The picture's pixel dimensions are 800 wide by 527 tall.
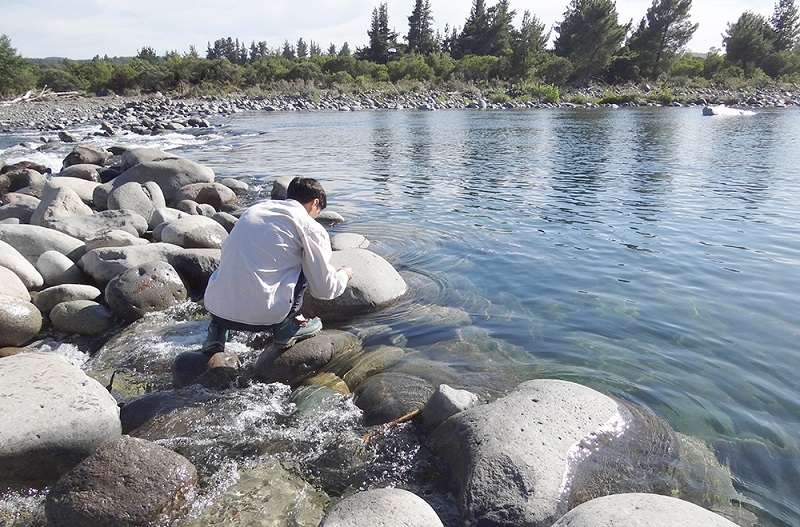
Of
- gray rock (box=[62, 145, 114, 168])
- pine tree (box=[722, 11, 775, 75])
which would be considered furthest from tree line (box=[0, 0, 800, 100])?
gray rock (box=[62, 145, 114, 168])

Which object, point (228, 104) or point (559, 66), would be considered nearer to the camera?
point (228, 104)

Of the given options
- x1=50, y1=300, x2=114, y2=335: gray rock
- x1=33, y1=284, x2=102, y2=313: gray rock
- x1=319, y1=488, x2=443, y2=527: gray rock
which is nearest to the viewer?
x1=319, y1=488, x2=443, y2=527: gray rock

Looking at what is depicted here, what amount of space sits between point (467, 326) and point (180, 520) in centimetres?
367

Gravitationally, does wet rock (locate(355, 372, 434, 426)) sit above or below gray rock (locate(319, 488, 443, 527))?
below

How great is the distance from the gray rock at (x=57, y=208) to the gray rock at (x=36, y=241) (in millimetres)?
960

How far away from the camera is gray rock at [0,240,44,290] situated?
6.86m

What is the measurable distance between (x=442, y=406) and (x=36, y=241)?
6.65 meters

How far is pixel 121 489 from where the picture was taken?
3277mm

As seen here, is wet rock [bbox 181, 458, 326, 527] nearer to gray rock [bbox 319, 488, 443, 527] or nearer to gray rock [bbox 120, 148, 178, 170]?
gray rock [bbox 319, 488, 443, 527]

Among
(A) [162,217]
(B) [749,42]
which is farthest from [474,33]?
(A) [162,217]

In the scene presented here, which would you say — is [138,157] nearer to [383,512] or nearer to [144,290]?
[144,290]

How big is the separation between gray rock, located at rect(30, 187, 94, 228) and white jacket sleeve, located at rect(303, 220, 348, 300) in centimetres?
619

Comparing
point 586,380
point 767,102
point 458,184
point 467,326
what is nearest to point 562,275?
point 467,326

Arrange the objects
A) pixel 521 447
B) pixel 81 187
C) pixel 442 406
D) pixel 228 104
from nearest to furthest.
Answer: pixel 521 447 < pixel 442 406 < pixel 81 187 < pixel 228 104
